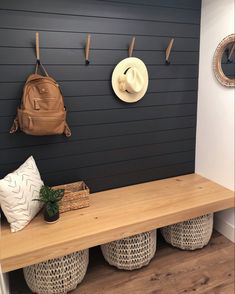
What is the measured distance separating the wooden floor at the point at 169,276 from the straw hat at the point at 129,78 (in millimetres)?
1375

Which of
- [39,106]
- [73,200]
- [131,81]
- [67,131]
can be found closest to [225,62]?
[131,81]

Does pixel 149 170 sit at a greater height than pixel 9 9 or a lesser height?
lesser

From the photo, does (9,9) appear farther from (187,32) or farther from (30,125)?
(187,32)

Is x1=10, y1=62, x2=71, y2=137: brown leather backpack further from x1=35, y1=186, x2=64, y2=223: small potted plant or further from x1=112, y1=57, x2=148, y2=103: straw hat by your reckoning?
x1=112, y1=57, x2=148, y2=103: straw hat

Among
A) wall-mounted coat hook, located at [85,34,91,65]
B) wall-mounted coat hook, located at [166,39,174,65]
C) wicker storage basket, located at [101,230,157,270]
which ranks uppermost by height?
wall-mounted coat hook, located at [166,39,174,65]

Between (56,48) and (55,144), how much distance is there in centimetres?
73

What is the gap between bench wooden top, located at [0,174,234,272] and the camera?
1.58 meters

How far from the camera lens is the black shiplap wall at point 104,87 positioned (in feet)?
6.05

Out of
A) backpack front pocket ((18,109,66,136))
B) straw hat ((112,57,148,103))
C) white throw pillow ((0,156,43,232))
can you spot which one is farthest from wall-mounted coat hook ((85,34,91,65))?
white throw pillow ((0,156,43,232))

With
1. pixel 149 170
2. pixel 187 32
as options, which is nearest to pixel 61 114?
pixel 149 170

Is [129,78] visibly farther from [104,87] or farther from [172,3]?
[172,3]

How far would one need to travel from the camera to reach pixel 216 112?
230 centimetres

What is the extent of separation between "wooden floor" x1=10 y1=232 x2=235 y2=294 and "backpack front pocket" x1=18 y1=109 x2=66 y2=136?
3.70 ft

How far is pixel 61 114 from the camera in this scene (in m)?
1.84
